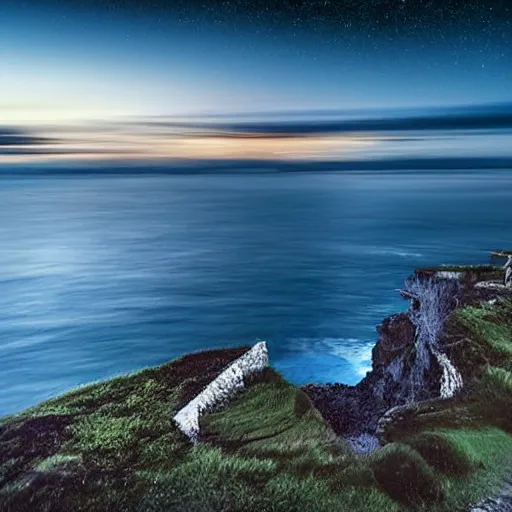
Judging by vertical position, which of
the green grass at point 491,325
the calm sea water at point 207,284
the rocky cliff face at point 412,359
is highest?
the green grass at point 491,325

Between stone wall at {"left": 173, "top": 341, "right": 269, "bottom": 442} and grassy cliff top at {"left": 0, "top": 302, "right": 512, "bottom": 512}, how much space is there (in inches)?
7.8

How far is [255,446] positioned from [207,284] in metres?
43.3

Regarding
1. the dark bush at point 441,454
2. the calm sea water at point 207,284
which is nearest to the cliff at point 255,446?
the dark bush at point 441,454

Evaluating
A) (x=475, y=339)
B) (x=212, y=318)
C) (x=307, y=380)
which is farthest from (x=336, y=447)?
(x=212, y=318)

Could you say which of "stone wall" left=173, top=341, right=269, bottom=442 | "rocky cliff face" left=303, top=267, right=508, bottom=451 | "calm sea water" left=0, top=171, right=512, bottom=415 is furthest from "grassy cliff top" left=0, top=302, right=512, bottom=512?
"calm sea water" left=0, top=171, right=512, bottom=415

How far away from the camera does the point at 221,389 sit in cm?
1148

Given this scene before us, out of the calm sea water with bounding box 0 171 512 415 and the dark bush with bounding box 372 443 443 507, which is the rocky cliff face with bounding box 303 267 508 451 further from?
the calm sea water with bounding box 0 171 512 415

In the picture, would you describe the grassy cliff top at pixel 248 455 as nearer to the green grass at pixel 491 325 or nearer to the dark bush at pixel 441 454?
the dark bush at pixel 441 454

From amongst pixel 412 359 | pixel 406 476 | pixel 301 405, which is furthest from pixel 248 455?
pixel 412 359

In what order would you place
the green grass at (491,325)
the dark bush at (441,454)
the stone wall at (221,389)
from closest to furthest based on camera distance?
the dark bush at (441,454)
the stone wall at (221,389)
the green grass at (491,325)

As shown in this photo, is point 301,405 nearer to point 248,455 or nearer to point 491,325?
point 248,455

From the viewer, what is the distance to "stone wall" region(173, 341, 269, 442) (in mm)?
10422

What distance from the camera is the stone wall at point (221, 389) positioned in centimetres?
1042

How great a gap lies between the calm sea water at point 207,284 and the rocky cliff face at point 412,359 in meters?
9.56
